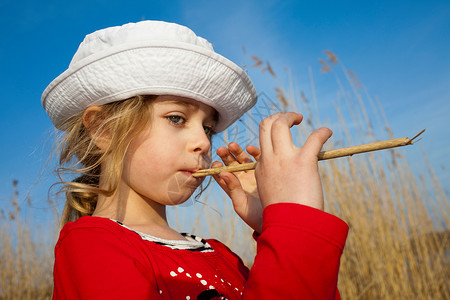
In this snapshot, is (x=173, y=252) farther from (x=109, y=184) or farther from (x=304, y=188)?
(x=304, y=188)

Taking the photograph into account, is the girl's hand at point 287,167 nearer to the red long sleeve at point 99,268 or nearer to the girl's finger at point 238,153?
the red long sleeve at point 99,268

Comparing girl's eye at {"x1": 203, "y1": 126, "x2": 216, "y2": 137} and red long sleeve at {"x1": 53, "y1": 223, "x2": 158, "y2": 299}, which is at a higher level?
girl's eye at {"x1": 203, "y1": 126, "x2": 216, "y2": 137}

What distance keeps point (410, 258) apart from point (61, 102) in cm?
228

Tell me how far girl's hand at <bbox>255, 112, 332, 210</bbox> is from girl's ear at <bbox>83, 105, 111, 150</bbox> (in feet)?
1.71

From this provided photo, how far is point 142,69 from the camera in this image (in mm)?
959

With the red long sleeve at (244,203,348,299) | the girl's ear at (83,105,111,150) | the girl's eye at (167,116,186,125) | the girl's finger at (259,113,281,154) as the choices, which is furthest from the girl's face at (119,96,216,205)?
the red long sleeve at (244,203,348,299)

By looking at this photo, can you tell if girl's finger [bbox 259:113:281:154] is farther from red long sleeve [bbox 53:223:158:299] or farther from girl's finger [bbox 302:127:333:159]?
red long sleeve [bbox 53:223:158:299]

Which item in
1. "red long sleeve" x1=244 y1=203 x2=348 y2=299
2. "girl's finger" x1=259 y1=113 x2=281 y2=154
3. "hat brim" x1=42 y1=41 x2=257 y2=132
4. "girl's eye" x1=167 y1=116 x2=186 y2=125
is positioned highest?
"hat brim" x1=42 y1=41 x2=257 y2=132

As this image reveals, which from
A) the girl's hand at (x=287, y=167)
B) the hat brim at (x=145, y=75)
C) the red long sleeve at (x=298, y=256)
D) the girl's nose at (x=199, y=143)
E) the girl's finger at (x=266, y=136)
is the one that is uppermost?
the hat brim at (x=145, y=75)

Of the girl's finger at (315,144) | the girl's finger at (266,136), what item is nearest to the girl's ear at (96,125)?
the girl's finger at (266,136)

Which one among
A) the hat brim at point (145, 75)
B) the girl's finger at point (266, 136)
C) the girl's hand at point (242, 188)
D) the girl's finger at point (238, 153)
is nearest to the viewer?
the girl's finger at point (266, 136)

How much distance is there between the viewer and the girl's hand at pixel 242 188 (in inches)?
42.1

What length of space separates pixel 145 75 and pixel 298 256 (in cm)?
61

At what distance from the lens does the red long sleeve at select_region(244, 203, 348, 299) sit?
624 millimetres
